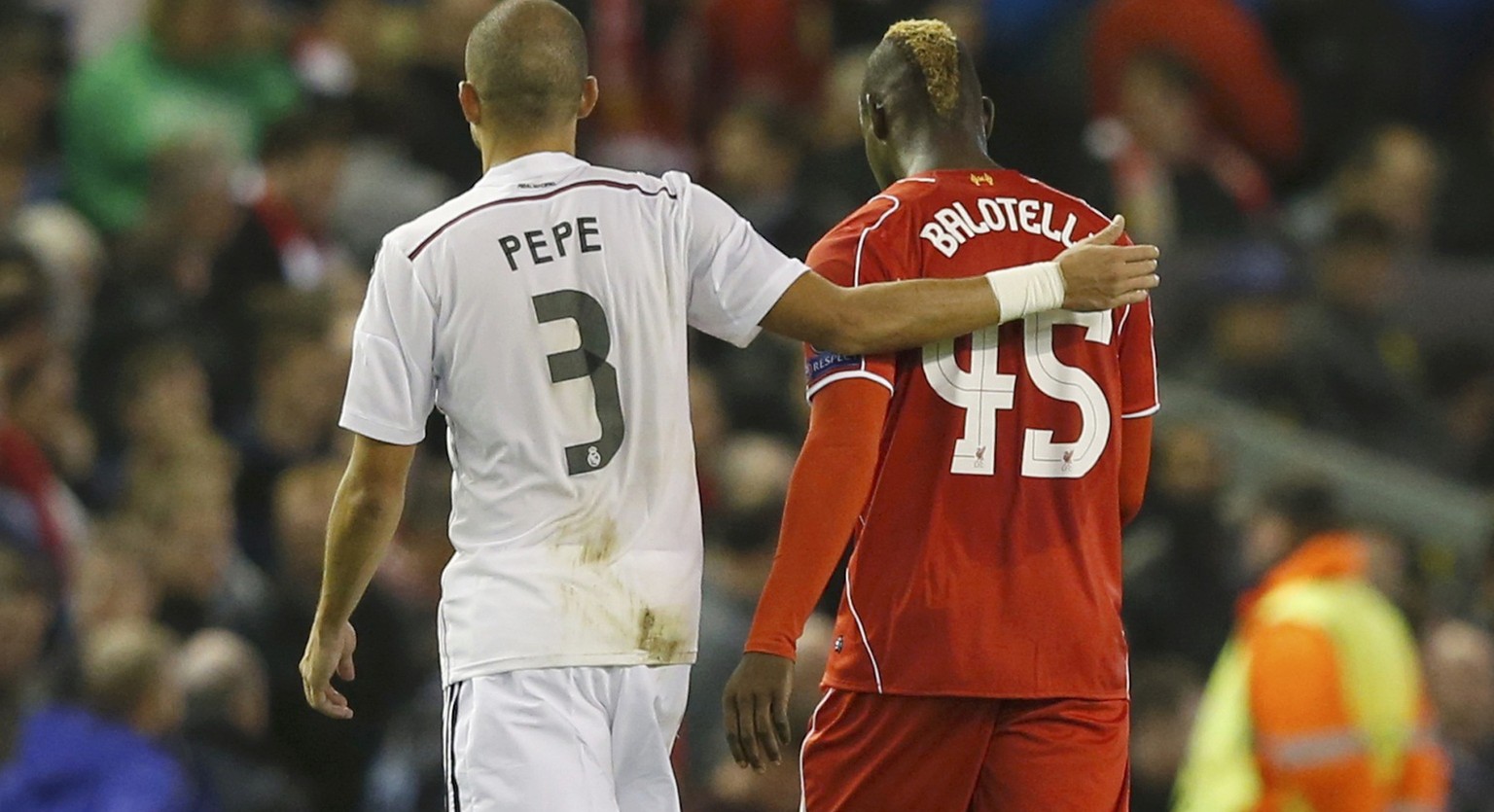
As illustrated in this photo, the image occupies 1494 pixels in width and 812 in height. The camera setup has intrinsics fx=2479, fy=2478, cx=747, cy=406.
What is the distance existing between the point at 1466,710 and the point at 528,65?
5787mm

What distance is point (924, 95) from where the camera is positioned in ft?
16.2

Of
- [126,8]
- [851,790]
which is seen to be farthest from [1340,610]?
[126,8]

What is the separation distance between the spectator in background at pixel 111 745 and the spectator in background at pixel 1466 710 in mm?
4593

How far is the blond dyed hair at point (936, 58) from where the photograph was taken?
4.93 metres

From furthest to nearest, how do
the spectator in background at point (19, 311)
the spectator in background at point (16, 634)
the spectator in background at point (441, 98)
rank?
the spectator in background at point (441, 98) < the spectator in background at point (19, 311) < the spectator in background at point (16, 634)

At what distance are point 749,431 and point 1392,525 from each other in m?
3.21

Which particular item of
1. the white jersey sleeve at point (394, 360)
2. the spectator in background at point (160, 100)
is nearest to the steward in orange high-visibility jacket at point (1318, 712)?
the white jersey sleeve at point (394, 360)

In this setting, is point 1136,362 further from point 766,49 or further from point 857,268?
point 766,49

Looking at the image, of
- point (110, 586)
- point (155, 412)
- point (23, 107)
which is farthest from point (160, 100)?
point (110, 586)

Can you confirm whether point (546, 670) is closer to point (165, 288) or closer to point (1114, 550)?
point (1114, 550)

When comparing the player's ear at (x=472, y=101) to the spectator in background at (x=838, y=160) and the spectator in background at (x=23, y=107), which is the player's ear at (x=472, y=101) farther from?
the spectator in background at (x=838, y=160)

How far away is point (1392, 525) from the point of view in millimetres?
11156

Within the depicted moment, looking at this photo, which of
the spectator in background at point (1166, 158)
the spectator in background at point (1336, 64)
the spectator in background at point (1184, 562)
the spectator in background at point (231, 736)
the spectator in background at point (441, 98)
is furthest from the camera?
the spectator in background at point (1336, 64)

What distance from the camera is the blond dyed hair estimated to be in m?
4.93
